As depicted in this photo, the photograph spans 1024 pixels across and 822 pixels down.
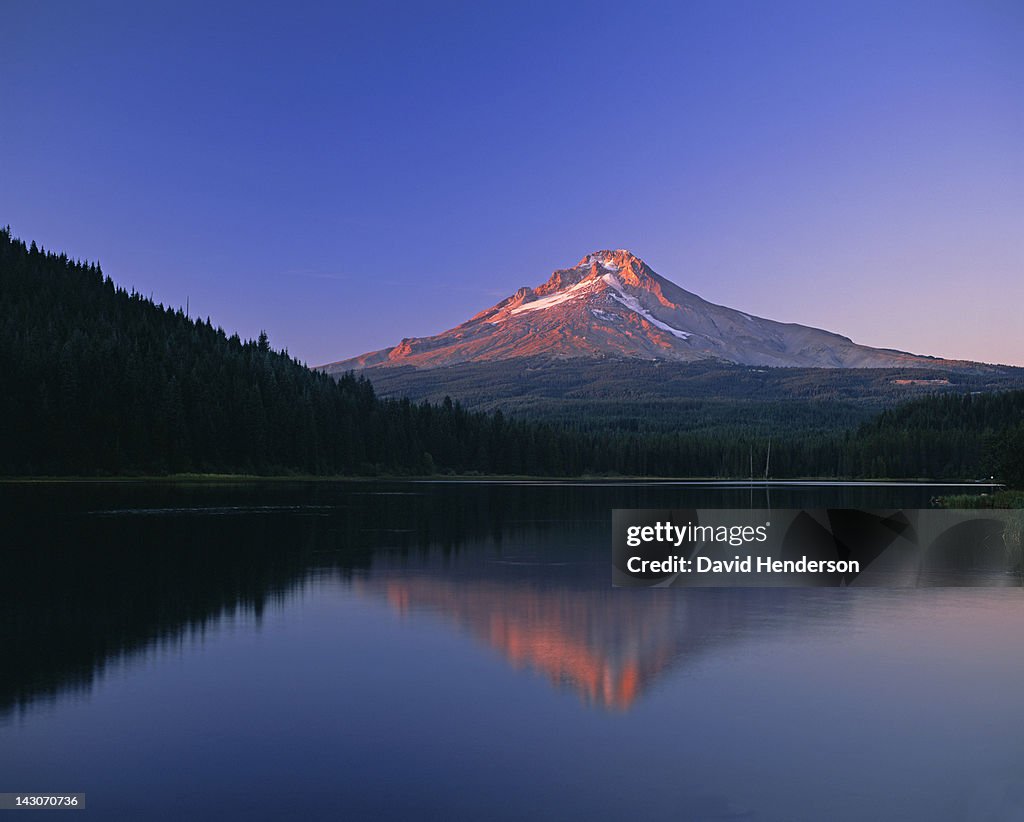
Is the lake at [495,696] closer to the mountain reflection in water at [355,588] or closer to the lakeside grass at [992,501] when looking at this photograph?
the mountain reflection in water at [355,588]

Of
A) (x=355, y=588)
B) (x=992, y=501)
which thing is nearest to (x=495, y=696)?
(x=355, y=588)

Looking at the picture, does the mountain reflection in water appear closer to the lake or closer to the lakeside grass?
the lake

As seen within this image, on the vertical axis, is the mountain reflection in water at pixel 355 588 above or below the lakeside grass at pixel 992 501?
below

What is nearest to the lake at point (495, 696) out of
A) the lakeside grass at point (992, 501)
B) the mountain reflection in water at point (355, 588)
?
the mountain reflection in water at point (355, 588)

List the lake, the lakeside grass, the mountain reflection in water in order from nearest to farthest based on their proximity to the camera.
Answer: the lake < the mountain reflection in water < the lakeside grass

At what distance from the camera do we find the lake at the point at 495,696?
1571cm

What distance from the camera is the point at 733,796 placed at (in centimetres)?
1562

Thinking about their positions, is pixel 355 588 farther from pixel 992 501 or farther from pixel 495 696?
pixel 992 501

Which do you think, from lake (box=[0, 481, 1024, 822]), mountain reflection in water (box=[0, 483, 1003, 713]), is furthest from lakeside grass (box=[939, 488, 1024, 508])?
lake (box=[0, 481, 1024, 822])

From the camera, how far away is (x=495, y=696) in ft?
71.3

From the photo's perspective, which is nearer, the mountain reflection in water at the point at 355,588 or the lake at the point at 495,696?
the lake at the point at 495,696

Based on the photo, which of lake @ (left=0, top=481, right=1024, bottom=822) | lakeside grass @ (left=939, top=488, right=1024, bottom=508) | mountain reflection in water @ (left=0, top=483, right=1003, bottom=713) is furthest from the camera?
lakeside grass @ (left=939, top=488, right=1024, bottom=508)

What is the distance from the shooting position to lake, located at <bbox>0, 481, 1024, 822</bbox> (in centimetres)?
1571

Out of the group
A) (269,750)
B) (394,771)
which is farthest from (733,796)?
(269,750)
